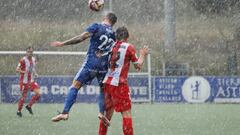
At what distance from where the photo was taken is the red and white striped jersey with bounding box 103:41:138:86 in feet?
36.0

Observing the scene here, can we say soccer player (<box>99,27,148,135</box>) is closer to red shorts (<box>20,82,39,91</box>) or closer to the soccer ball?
the soccer ball

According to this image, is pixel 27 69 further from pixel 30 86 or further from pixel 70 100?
pixel 70 100

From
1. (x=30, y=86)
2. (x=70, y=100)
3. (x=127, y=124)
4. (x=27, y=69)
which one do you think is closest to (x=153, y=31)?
(x=27, y=69)

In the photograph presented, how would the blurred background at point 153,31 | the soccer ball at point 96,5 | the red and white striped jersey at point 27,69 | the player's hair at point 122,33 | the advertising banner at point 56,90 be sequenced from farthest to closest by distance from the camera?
the blurred background at point 153,31 → the advertising banner at point 56,90 → the red and white striped jersey at point 27,69 → the soccer ball at point 96,5 → the player's hair at point 122,33

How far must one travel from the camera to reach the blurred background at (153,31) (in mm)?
37844

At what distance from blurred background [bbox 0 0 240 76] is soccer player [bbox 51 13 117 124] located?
68.9 feet

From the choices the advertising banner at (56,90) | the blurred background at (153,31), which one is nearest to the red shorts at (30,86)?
the advertising banner at (56,90)

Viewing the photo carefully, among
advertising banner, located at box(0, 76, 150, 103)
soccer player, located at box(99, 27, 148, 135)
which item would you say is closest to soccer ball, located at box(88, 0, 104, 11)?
soccer player, located at box(99, 27, 148, 135)

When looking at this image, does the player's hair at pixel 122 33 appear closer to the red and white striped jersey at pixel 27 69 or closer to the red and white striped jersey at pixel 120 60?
the red and white striped jersey at pixel 120 60

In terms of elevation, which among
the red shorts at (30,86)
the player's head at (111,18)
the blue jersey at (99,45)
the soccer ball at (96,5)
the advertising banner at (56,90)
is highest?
the soccer ball at (96,5)

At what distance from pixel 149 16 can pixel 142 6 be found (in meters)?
2.19

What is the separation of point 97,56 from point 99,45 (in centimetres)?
23

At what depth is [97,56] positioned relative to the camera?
11.9 meters

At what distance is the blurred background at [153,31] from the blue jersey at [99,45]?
68.9 feet
